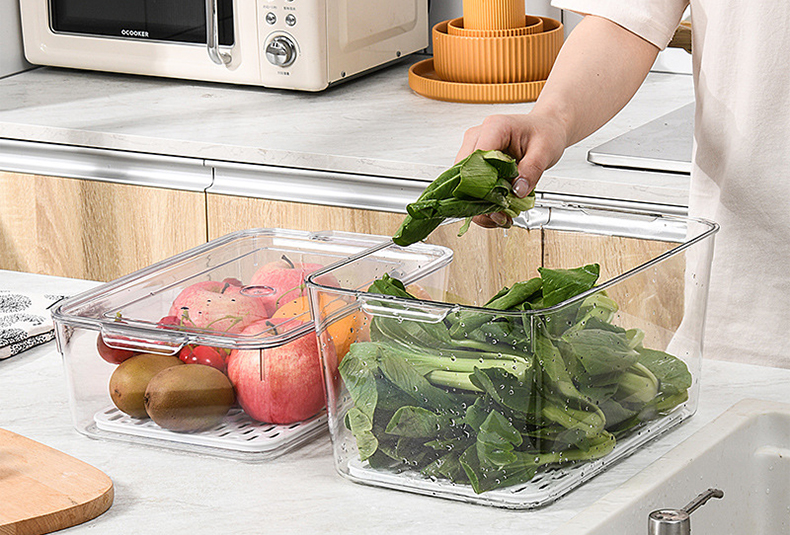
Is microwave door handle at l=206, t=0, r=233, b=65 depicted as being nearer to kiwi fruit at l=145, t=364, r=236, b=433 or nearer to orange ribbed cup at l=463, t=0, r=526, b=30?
orange ribbed cup at l=463, t=0, r=526, b=30

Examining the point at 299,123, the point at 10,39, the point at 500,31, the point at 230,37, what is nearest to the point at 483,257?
the point at 299,123

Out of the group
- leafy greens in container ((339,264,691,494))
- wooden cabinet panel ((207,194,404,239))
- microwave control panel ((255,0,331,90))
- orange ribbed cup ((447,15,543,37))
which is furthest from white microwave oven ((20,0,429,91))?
leafy greens in container ((339,264,691,494))

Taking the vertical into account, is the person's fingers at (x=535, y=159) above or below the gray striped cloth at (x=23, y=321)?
above

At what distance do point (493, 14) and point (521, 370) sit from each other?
1.53 meters

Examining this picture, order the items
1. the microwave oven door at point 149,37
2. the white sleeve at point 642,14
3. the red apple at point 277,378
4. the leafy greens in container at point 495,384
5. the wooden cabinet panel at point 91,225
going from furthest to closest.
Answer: the microwave oven door at point 149,37 < the wooden cabinet panel at point 91,225 < the white sleeve at point 642,14 < the red apple at point 277,378 < the leafy greens in container at point 495,384

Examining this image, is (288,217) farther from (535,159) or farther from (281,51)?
(535,159)

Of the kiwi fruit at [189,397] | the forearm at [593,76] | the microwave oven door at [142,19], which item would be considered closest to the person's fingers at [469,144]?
the forearm at [593,76]

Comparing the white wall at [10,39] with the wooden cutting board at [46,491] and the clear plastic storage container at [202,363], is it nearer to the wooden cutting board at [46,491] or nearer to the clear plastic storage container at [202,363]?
the clear plastic storage container at [202,363]

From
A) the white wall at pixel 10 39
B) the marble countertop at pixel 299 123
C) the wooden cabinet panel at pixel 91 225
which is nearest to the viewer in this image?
the marble countertop at pixel 299 123

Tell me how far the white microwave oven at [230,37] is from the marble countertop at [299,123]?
0.16ft

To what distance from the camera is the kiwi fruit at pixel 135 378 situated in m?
0.84

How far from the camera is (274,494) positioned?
2.53 ft

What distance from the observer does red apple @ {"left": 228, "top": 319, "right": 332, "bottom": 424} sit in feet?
2.66

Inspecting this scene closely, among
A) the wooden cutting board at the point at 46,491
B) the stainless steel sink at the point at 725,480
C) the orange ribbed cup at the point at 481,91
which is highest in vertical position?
the orange ribbed cup at the point at 481,91
